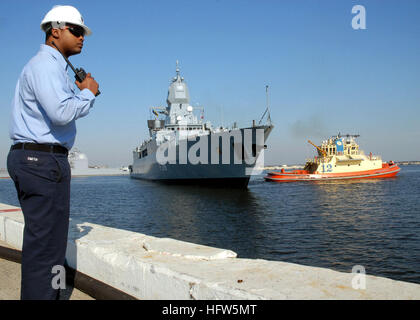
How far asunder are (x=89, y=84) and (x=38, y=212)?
0.88 metres

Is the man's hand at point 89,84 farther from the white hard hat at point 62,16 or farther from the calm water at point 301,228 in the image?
the calm water at point 301,228

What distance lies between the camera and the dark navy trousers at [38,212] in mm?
1851

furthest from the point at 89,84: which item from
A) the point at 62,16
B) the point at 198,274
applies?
the point at 198,274

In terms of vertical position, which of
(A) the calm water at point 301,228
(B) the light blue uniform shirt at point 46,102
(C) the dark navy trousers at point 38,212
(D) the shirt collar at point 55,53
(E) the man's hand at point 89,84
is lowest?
(A) the calm water at point 301,228

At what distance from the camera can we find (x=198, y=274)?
1936mm

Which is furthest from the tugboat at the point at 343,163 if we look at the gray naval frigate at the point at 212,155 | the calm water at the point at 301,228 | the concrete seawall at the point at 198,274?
the concrete seawall at the point at 198,274

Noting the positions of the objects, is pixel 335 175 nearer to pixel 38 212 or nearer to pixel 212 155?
pixel 212 155

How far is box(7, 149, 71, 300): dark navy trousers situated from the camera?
72.9 inches

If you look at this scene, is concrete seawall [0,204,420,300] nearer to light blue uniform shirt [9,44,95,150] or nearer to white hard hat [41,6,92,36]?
light blue uniform shirt [9,44,95,150]

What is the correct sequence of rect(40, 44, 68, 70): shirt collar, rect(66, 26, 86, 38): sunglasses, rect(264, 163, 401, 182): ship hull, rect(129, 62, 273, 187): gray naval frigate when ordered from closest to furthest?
rect(40, 44, 68, 70): shirt collar, rect(66, 26, 86, 38): sunglasses, rect(129, 62, 273, 187): gray naval frigate, rect(264, 163, 401, 182): ship hull

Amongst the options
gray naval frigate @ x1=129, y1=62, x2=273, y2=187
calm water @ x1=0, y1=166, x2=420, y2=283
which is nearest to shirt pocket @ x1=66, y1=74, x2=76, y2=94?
calm water @ x1=0, y1=166, x2=420, y2=283

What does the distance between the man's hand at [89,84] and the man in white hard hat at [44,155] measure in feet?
0.08

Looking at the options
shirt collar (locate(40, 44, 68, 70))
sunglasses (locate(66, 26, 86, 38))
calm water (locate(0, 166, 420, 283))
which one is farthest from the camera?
calm water (locate(0, 166, 420, 283))
